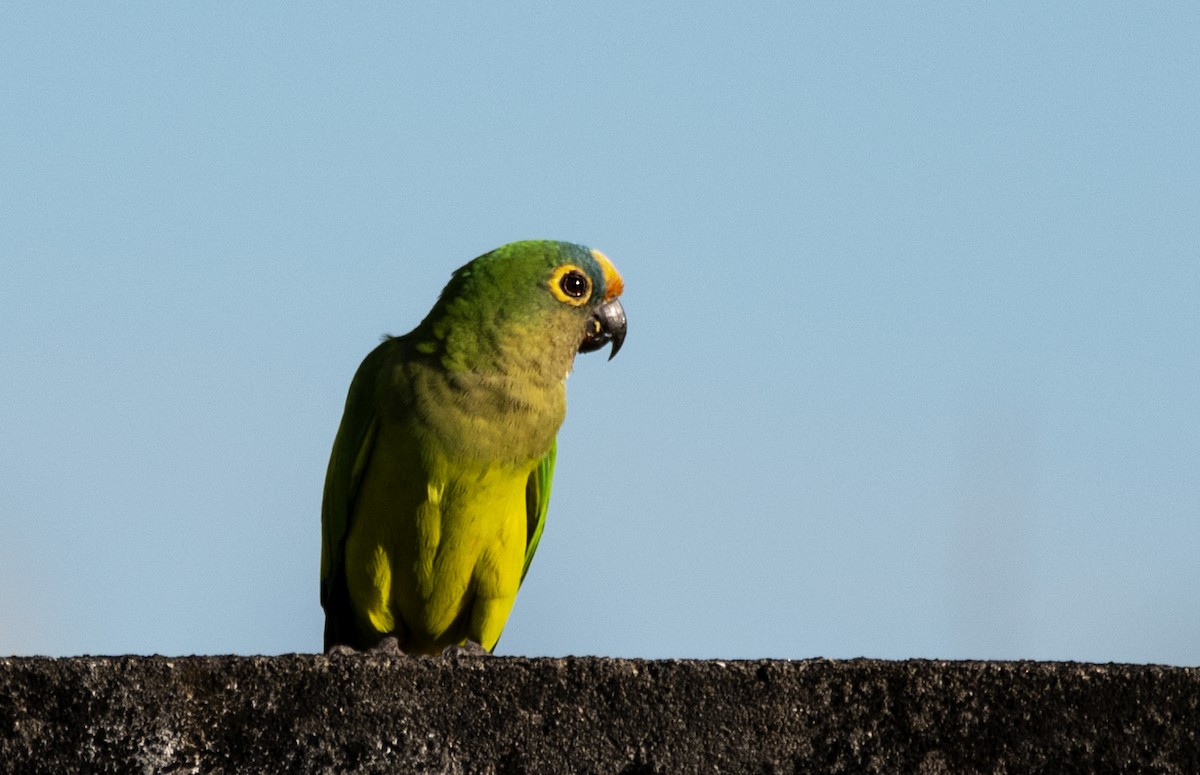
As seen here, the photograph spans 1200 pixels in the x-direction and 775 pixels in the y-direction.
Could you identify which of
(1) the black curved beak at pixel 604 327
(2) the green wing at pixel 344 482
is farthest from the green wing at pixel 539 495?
(2) the green wing at pixel 344 482

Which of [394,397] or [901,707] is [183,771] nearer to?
[901,707]

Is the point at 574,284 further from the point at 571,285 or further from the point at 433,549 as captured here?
the point at 433,549

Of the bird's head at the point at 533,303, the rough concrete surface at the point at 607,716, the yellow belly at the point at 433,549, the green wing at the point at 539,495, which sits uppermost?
the bird's head at the point at 533,303

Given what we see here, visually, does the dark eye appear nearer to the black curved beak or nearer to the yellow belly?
the black curved beak

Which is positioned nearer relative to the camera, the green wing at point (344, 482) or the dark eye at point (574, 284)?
the green wing at point (344, 482)

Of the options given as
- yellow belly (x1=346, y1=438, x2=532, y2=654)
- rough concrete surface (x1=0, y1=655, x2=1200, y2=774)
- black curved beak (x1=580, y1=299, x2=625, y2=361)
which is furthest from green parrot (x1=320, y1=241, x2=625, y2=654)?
rough concrete surface (x1=0, y1=655, x2=1200, y2=774)

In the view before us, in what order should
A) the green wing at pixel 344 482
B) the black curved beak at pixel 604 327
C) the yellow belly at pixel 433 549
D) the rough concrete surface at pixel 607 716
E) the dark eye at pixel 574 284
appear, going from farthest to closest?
the black curved beak at pixel 604 327, the dark eye at pixel 574 284, the green wing at pixel 344 482, the yellow belly at pixel 433 549, the rough concrete surface at pixel 607 716

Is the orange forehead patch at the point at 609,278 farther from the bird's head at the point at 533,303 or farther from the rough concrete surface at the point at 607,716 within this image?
the rough concrete surface at the point at 607,716

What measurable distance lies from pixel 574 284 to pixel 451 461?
116 cm

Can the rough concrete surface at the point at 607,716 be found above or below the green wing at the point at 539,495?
below

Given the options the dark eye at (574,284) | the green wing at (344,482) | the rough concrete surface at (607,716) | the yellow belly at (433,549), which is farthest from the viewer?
the dark eye at (574,284)

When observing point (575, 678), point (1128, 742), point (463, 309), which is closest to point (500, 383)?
point (463, 309)

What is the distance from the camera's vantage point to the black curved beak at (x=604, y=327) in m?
6.64

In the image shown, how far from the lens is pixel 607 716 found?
112 inches
